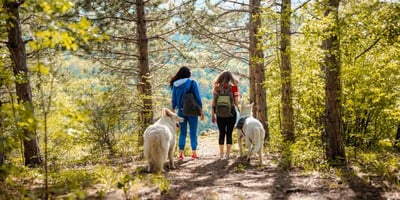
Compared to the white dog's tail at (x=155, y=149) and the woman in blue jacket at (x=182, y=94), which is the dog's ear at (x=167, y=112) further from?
the white dog's tail at (x=155, y=149)

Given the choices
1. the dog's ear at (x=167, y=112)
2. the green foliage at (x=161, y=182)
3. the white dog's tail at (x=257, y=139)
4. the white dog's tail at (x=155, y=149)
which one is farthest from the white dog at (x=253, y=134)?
the green foliage at (x=161, y=182)

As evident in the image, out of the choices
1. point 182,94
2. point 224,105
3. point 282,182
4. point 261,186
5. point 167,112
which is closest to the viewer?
point 261,186

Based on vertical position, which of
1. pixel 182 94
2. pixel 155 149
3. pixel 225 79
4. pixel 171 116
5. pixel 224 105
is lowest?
pixel 155 149

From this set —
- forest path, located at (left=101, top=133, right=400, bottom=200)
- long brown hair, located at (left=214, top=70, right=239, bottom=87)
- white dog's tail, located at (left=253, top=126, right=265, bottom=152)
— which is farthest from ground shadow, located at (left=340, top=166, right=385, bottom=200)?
long brown hair, located at (left=214, top=70, right=239, bottom=87)

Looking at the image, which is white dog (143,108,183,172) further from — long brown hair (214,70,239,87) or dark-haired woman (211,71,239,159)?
long brown hair (214,70,239,87)

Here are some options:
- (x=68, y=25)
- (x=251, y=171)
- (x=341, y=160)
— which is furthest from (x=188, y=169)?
(x=68, y=25)

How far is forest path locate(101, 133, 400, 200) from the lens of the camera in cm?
438

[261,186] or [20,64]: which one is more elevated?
[20,64]

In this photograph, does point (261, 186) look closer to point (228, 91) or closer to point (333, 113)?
point (333, 113)

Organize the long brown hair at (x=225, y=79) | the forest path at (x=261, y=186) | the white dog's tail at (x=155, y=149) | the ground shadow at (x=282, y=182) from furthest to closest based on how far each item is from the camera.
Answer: the long brown hair at (x=225, y=79), the white dog's tail at (x=155, y=149), the ground shadow at (x=282, y=182), the forest path at (x=261, y=186)

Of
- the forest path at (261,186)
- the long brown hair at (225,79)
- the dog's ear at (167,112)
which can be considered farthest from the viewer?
the long brown hair at (225,79)

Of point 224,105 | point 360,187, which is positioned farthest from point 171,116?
point 360,187

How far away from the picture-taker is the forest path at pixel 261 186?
4383 millimetres

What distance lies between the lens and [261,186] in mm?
4992
